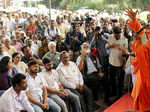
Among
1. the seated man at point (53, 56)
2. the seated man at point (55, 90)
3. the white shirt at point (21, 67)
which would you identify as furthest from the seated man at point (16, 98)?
the seated man at point (53, 56)

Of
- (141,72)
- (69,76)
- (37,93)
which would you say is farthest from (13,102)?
(141,72)

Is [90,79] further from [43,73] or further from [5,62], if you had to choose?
[5,62]

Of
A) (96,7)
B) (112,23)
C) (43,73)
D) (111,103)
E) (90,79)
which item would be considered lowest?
(111,103)

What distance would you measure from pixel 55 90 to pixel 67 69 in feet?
1.48

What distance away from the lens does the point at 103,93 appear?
14.6 feet

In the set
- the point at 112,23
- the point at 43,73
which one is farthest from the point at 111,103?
the point at 112,23

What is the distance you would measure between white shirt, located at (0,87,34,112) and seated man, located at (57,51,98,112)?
A: 961mm

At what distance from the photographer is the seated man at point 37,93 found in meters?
2.95

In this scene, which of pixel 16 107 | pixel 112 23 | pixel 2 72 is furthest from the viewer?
pixel 112 23

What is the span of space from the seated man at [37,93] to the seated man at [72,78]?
20.0 inches

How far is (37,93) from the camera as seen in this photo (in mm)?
3025

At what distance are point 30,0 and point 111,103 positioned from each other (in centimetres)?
429

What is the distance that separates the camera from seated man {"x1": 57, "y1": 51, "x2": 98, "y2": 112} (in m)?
3.56

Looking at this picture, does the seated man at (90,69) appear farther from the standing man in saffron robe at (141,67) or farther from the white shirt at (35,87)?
the standing man in saffron robe at (141,67)
